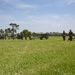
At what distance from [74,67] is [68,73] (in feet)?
4.34

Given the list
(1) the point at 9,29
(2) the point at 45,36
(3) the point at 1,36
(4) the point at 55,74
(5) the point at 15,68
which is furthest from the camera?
(1) the point at 9,29

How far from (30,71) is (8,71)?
96cm

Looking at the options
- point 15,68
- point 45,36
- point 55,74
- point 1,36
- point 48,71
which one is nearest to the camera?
point 55,74

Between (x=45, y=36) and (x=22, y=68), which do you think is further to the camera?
(x=45, y=36)

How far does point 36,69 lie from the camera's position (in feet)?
32.5

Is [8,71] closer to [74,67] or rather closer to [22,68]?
[22,68]

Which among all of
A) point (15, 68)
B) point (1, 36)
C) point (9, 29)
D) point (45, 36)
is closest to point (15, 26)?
point (9, 29)

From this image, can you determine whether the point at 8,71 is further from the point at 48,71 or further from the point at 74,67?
the point at 74,67

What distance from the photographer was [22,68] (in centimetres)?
1019

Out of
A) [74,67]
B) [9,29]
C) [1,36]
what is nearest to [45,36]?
[1,36]

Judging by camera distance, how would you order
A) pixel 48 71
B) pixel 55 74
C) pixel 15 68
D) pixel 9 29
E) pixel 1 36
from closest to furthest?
pixel 55 74 < pixel 48 71 < pixel 15 68 < pixel 1 36 < pixel 9 29

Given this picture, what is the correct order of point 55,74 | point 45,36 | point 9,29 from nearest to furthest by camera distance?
point 55,74
point 45,36
point 9,29

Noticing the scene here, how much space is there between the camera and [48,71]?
9.43 meters

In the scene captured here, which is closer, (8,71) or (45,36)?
(8,71)
